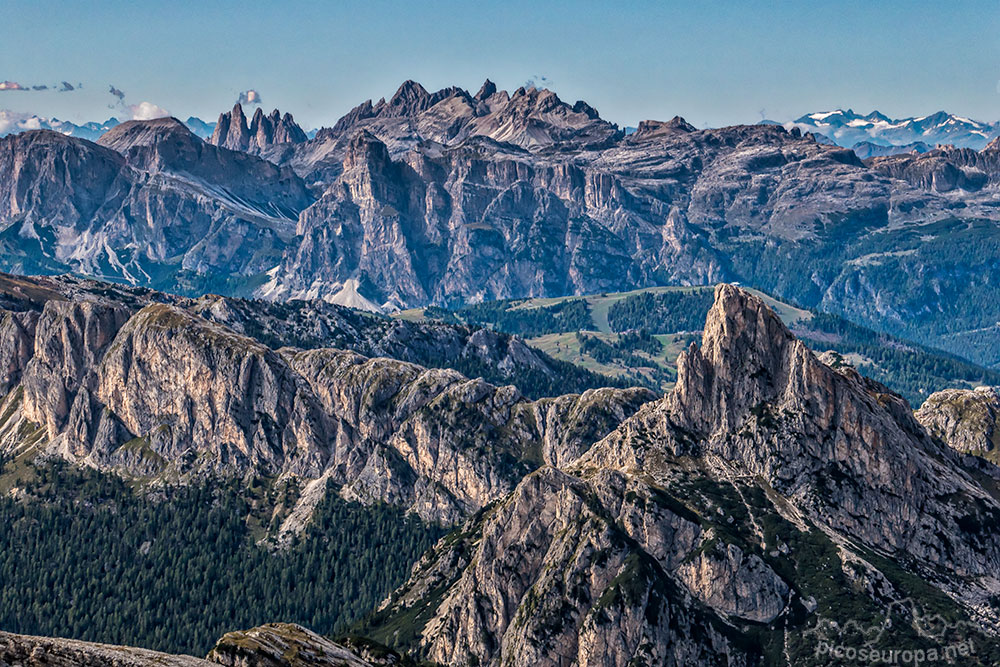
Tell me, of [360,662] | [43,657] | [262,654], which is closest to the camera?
[43,657]

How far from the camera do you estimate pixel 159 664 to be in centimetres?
12350

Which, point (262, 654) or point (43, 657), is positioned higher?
point (43, 657)

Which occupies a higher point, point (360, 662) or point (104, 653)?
point (104, 653)

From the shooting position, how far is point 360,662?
170 metres

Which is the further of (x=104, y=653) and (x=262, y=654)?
(x=262, y=654)

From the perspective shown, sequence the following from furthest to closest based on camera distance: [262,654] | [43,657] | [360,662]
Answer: [360,662], [262,654], [43,657]

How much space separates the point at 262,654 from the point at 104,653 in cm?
3216

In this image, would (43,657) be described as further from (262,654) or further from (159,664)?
(262,654)

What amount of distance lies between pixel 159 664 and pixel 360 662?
162 ft

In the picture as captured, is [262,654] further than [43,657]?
Yes

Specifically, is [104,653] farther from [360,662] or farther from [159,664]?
[360,662]

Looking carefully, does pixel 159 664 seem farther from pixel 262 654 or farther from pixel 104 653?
pixel 262 654

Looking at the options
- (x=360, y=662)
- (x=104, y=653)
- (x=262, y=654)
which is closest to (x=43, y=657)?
(x=104, y=653)

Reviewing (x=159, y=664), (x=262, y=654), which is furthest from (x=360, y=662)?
(x=159, y=664)
